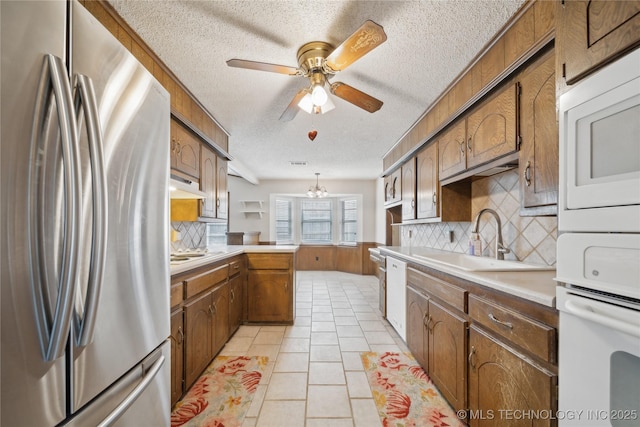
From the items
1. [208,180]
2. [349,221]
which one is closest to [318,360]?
[208,180]

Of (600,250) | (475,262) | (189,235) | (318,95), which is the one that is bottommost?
(475,262)

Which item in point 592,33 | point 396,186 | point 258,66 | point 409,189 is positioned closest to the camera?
point 592,33

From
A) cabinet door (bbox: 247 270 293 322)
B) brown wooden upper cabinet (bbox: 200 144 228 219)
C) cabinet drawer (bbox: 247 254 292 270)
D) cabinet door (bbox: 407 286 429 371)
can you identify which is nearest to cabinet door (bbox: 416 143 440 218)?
cabinet door (bbox: 407 286 429 371)

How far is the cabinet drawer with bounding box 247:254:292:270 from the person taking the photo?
3225 mm

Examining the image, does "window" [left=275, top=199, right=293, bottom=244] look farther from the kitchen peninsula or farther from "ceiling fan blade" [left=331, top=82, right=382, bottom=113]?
"ceiling fan blade" [left=331, top=82, right=382, bottom=113]

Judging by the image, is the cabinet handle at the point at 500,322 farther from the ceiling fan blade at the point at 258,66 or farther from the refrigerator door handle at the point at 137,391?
the ceiling fan blade at the point at 258,66

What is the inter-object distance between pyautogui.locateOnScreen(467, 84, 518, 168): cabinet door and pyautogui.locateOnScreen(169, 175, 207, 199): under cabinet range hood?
6.82 ft

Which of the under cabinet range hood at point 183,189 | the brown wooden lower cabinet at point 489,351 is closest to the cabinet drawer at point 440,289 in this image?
the brown wooden lower cabinet at point 489,351

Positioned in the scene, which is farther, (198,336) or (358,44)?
(198,336)

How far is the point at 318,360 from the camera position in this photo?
2.41 m

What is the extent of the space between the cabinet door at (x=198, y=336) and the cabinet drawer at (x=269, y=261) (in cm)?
99

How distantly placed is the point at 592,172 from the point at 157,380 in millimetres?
1702

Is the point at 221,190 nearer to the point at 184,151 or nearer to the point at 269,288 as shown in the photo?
the point at 184,151

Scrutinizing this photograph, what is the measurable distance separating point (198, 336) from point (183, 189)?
3.62 feet
